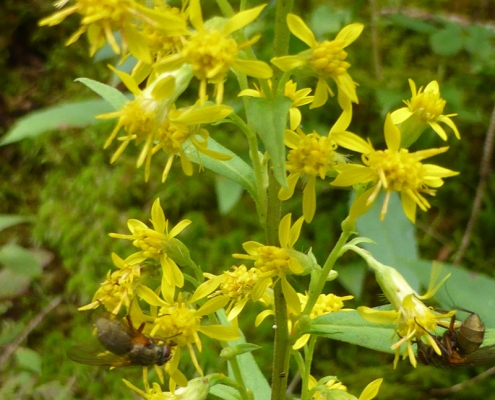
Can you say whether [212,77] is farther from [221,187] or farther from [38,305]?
[38,305]

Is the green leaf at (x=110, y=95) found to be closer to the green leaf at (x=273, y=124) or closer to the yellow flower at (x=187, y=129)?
the yellow flower at (x=187, y=129)

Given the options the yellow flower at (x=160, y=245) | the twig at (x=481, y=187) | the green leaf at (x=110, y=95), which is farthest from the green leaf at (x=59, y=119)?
the twig at (x=481, y=187)

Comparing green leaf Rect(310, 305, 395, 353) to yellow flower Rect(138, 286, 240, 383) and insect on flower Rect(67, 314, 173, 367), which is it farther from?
insect on flower Rect(67, 314, 173, 367)

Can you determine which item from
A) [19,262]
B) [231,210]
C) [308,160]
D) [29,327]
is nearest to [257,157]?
[308,160]

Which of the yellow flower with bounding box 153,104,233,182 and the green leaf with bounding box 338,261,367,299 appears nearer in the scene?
the yellow flower with bounding box 153,104,233,182

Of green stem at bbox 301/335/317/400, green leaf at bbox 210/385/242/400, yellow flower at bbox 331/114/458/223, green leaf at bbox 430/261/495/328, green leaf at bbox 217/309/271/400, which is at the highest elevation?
yellow flower at bbox 331/114/458/223

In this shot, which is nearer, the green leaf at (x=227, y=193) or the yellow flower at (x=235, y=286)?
the yellow flower at (x=235, y=286)

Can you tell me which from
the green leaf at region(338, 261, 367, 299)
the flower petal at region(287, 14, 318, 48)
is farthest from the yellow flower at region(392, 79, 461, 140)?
the green leaf at region(338, 261, 367, 299)
